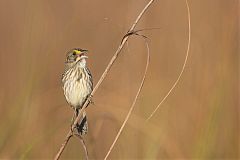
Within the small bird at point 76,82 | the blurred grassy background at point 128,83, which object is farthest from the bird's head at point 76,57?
the blurred grassy background at point 128,83

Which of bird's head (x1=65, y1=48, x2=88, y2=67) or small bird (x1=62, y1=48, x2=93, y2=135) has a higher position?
bird's head (x1=65, y1=48, x2=88, y2=67)

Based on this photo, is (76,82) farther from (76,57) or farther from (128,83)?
(128,83)

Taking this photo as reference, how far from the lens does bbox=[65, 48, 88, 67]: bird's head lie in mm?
3793

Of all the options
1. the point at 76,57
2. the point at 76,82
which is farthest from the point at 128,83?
the point at 76,57

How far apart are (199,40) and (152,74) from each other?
1.14 meters

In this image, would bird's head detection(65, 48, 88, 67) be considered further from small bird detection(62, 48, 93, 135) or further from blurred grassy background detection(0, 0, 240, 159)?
blurred grassy background detection(0, 0, 240, 159)

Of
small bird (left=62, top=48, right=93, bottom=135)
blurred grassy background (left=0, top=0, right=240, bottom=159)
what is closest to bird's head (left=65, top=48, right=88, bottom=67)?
small bird (left=62, top=48, right=93, bottom=135)

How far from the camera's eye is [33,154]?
4195mm

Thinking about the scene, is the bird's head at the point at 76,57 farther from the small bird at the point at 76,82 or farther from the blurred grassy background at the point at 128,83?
the blurred grassy background at the point at 128,83

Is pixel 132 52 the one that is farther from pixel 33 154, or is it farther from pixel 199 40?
pixel 33 154

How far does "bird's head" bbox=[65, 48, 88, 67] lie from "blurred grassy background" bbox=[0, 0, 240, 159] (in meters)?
0.13

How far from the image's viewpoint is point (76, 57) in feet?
12.9

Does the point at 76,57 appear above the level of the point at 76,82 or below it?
above

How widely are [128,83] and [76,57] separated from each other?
0.56m
